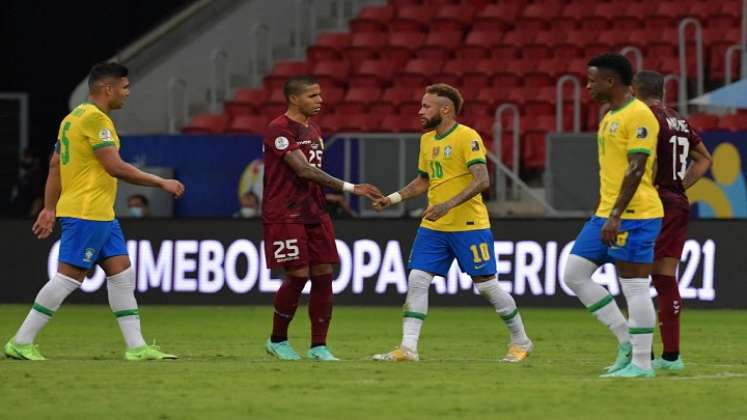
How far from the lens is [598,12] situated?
26703 mm

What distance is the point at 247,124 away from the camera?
86.6ft

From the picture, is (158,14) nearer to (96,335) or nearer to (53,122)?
(53,122)

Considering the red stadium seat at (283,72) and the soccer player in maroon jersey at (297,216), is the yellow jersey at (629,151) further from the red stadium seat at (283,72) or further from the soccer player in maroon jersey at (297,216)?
the red stadium seat at (283,72)

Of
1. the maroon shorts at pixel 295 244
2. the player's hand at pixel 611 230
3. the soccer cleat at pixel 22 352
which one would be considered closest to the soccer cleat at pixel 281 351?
the maroon shorts at pixel 295 244

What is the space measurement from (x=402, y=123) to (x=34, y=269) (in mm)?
6927

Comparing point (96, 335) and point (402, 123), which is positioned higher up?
point (402, 123)

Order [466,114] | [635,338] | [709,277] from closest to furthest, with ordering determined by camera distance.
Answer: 1. [635,338]
2. [709,277]
3. [466,114]

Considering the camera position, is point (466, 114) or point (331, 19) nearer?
point (466, 114)

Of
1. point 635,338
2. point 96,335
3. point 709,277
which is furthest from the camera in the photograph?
point 709,277

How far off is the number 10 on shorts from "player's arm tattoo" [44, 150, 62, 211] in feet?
5.33

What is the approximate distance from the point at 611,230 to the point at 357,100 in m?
16.1

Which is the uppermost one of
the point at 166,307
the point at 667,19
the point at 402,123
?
the point at 667,19

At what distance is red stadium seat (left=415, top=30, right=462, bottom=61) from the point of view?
27.3 meters

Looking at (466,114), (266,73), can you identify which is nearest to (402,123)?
(466,114)
